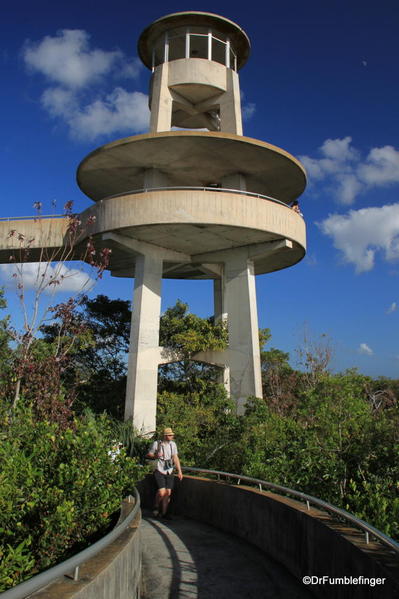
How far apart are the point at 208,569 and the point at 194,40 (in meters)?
23.6

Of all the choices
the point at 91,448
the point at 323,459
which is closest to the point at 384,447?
the point at 323,459

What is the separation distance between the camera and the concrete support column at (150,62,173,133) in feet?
71.3

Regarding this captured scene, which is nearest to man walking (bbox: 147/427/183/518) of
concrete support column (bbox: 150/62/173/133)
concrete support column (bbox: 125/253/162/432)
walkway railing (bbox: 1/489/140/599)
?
walkway railing (bbox: 1/489/140/599)

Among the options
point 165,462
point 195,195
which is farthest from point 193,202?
point 165,462

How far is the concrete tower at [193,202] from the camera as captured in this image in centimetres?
1827

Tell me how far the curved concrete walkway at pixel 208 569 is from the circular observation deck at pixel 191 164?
13.7m

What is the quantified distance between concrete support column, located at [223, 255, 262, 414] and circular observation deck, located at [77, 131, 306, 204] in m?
3.78

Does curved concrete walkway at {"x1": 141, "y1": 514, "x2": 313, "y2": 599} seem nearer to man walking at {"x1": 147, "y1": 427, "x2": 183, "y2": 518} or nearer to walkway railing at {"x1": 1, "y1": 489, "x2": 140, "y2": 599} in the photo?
man walking at {"x1": 147, "y1": 427, "x2": 183, "y2": 518}

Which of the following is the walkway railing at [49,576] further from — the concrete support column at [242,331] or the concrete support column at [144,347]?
the concrete support column at [242,331]

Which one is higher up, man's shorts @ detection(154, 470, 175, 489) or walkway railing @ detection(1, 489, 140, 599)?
man's shorts @ detection(154, 470, 175, 489)

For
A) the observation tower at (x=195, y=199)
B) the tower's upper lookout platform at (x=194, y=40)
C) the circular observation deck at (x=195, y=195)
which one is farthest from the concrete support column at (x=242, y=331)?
the tower's upper lookout platform at (x=194, y=40)

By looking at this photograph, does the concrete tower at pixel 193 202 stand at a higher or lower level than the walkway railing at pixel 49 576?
higher

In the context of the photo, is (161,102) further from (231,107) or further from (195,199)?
(195,199)

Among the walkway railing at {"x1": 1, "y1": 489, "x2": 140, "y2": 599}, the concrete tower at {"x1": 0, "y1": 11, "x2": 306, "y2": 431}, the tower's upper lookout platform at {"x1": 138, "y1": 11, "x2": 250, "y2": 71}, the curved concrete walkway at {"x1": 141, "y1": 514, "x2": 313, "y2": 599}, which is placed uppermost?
the tower's upper lookout platform at {"x1": 138, "y1": 11, "x2": 250, "y2": 71}
